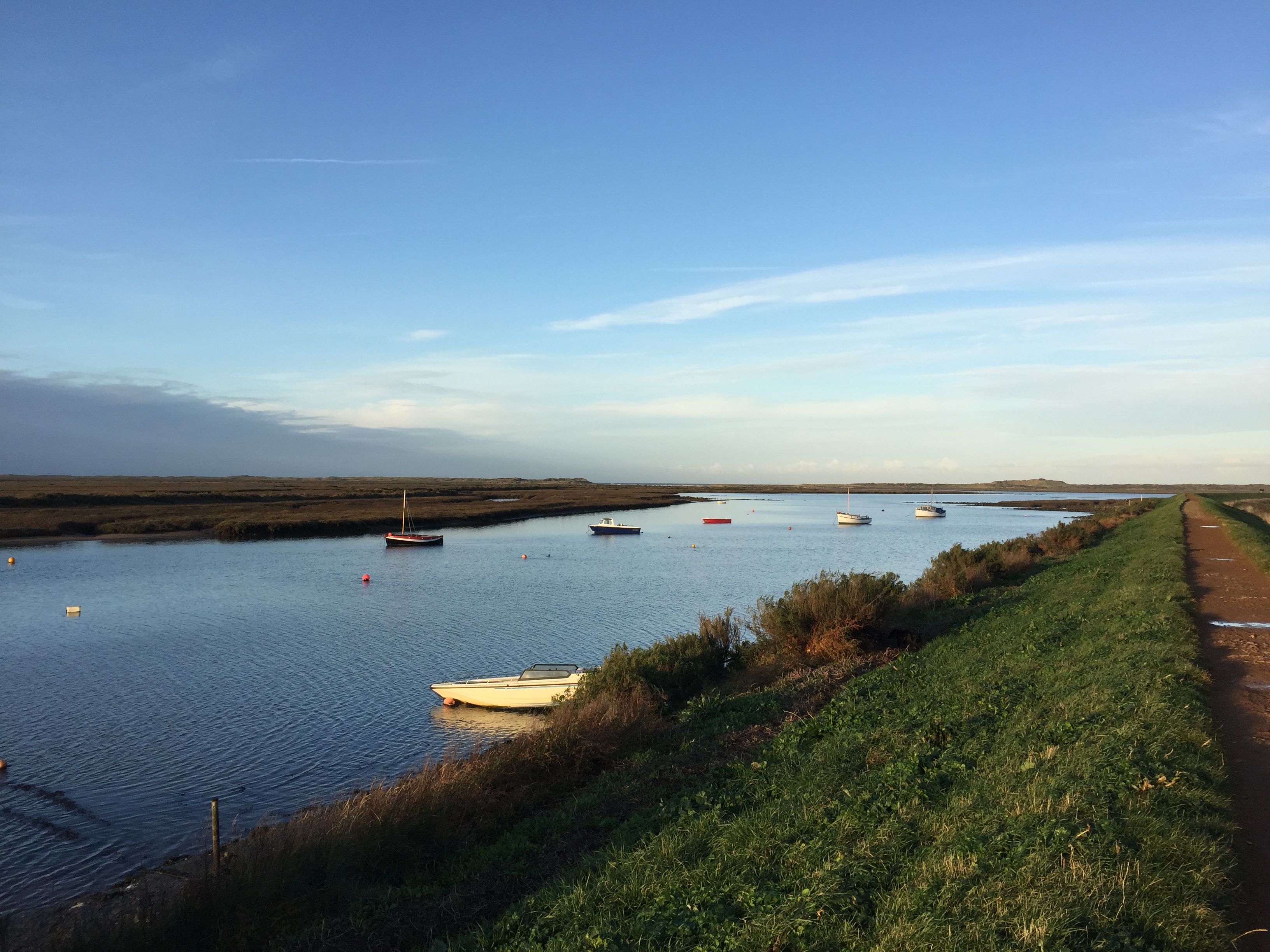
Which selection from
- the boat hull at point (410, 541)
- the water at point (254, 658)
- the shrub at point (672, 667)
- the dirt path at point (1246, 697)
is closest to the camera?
the dirt path at point (1246, 697)

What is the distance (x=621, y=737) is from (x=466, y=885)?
4727 millimetres

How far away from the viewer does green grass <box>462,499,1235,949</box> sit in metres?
5.07

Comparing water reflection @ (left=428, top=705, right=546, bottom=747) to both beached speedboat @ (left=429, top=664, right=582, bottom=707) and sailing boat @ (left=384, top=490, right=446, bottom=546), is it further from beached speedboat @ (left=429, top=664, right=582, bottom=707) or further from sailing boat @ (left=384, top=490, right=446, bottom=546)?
sailing boat @ (left=384, top=490, right=446, bottom=546)

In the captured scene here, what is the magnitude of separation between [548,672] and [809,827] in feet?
39.7

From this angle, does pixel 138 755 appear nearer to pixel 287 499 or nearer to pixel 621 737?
pixel 621 737

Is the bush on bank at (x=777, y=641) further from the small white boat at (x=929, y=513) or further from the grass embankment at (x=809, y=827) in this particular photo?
the small white boat at (x=929, y=513)

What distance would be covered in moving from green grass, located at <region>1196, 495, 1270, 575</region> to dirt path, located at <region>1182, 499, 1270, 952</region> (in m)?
2.31

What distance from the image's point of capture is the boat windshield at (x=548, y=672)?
17.9m

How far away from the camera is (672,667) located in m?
16.9

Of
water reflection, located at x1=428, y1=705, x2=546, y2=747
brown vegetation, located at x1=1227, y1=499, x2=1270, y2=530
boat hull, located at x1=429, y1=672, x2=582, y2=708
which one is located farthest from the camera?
brown vegetation, located at x1=1227, y1=499, x2=1270, y2=530

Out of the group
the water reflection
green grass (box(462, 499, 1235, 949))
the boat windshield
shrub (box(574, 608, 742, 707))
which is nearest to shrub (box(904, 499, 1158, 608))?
shrub (box(574, 608, 742, 707))

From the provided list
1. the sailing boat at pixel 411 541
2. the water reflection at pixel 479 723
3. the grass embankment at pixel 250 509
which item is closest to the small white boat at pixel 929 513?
the grass embankment at pixel 250 509

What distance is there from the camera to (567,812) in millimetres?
9664

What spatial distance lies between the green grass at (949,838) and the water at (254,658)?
7.36 meters
